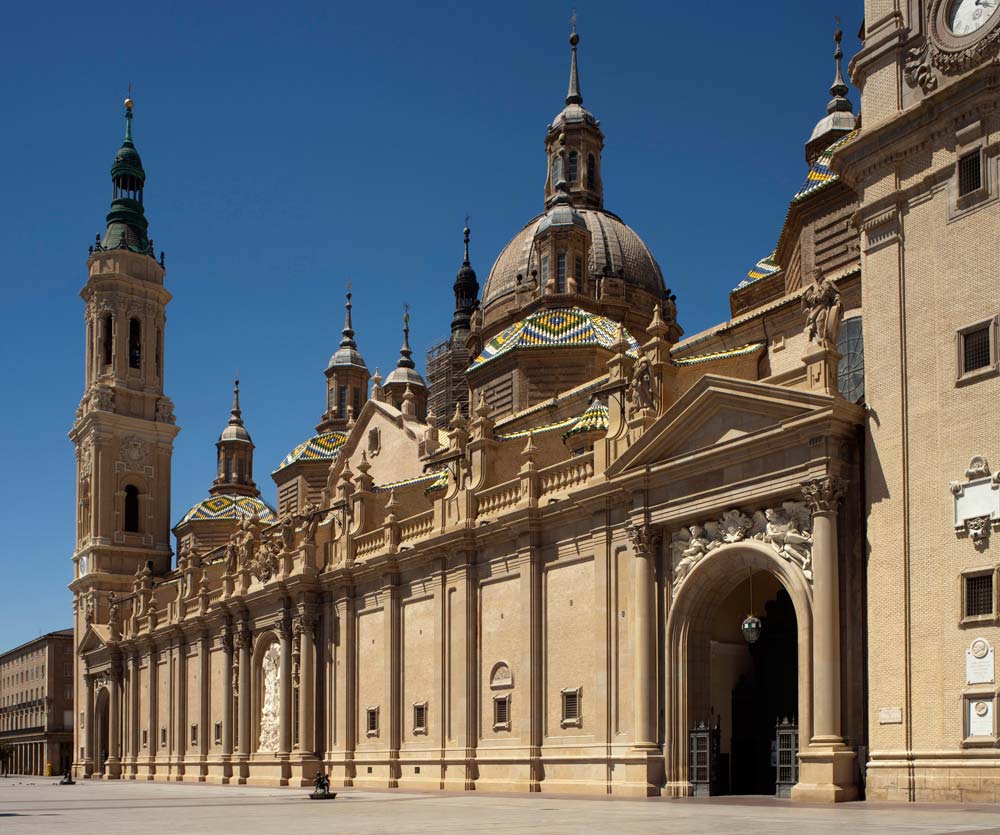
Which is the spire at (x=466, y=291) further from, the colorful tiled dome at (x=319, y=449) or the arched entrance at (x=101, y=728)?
the arched entrance at (x=101, y=728)

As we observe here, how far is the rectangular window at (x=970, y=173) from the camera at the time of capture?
82.3 feet

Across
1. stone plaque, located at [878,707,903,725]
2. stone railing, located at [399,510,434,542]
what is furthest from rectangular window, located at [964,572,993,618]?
stone railing, located at [399,510,434,542]

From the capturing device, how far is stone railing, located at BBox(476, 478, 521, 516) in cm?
3806

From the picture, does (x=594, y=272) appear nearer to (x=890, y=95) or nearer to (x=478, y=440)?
(x=478, y=440)

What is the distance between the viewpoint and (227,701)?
5666 centimetres

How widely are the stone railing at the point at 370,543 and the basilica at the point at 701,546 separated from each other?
4.7 inches

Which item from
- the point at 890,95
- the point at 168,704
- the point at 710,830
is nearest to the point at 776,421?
the point at 890,95

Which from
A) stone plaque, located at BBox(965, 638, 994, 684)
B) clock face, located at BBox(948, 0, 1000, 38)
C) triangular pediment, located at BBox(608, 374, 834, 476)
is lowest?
stone plaque, located at BBox(965, 638, 994, 684)

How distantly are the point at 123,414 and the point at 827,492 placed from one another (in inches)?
2487

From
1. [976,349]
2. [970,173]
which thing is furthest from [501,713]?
[970,173]

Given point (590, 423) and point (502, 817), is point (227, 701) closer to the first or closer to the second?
point (590, 423)

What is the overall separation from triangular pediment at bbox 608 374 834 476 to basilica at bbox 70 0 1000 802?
0.09m

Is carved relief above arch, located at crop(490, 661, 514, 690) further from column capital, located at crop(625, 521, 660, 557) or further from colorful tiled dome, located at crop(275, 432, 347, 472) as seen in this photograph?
colorful tiled dome, located at crop(275, 432, 347, 472)

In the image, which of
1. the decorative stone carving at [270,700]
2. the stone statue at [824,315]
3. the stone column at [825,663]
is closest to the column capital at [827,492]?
the stone column at [825,663]
